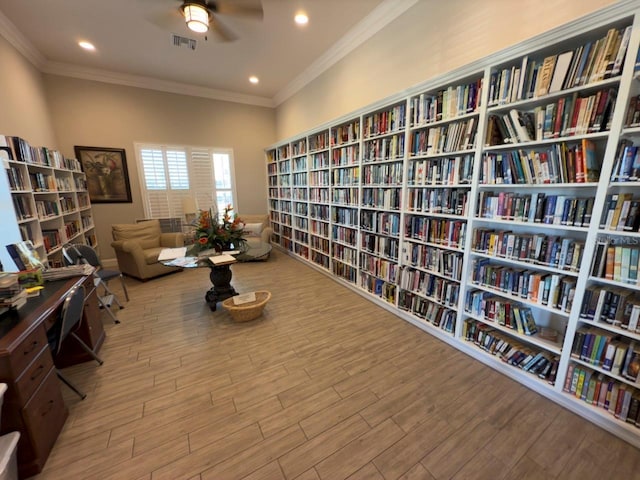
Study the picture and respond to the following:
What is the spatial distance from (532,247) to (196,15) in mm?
3603

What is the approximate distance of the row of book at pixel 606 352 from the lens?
1.46 metres

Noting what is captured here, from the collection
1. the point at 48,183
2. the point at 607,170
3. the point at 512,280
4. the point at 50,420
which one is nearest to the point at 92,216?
the point at 48,183

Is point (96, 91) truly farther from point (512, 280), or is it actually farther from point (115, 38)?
point (512, 280)

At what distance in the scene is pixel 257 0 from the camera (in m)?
2.36

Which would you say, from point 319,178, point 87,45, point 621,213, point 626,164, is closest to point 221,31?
point 87,45

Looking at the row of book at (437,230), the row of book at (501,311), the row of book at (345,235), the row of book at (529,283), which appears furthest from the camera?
the row of book at (345,235)

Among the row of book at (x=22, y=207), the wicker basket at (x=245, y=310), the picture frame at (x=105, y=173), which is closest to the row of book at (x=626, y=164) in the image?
the wicker basket at (x=245, y=310)

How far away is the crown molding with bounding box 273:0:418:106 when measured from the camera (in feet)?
9.06

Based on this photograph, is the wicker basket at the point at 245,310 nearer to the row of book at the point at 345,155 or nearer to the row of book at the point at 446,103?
the row of book at the point at 345,155

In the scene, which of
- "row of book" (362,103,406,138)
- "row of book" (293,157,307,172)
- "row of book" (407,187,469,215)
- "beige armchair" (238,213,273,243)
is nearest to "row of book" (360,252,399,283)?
"row of book" (407,187,469,215)

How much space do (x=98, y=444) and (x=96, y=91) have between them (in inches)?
215

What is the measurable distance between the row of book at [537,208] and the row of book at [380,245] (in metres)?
0.98

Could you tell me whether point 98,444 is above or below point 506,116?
below

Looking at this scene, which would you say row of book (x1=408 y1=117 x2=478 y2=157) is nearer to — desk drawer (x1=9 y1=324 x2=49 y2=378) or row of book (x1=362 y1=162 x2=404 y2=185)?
row of book (x1=362 y1=162 x2=404 y2=185)
